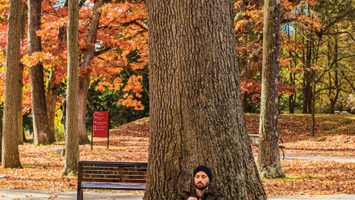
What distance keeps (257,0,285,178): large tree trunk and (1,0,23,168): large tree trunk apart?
6.78 metres

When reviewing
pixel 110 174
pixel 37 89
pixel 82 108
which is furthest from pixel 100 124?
pixel 110 174

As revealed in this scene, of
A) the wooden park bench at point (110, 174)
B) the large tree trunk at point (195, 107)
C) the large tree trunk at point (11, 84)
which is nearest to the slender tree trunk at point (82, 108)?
the large tree trunk at point (11, 84)

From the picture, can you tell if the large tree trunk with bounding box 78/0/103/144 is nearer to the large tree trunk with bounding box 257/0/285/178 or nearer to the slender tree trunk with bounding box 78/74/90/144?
the slender tree trunk with bounding box 78/74/90/144

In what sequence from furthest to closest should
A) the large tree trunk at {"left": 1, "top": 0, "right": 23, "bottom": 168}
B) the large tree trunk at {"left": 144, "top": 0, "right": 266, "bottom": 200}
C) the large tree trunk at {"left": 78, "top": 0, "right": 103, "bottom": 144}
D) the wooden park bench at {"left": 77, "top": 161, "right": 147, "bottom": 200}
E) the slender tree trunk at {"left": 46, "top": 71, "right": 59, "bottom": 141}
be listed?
1. the slender tree trunk at {"left": 46, "top": 71, "right": 59, "bottom": 141}
2. the large tree trunk at {"left": 78, "top": 0, "right": 103, "bottom": 144}
3. the large tree trunk at {"left": 1, "top": 0, "right": 23, "bottom": 168}
4. the wooden park bench at {"left": 77, "top": 161, "right": 147, "bottom": 200}
5. the large tree trunk at {"left": 144, "top": 0, "right": 266, "bottom": 200}

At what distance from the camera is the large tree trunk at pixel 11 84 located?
13227 mm

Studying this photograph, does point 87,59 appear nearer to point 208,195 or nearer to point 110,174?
point 110,174

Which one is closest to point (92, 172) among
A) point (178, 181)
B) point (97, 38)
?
point (178, 181)

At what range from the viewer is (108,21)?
77.8ft

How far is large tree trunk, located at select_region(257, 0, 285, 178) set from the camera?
12.0 meters

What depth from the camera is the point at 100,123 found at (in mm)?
21031

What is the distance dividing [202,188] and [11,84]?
A: 9564 mm

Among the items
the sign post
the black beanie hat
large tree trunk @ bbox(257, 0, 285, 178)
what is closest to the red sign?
the sign post

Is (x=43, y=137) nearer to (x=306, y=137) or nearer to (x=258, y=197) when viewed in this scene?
(x=306, y=137)

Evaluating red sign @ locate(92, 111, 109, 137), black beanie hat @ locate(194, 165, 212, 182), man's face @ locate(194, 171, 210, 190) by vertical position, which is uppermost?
red sign @ locate(92, 111, 109, 137)
